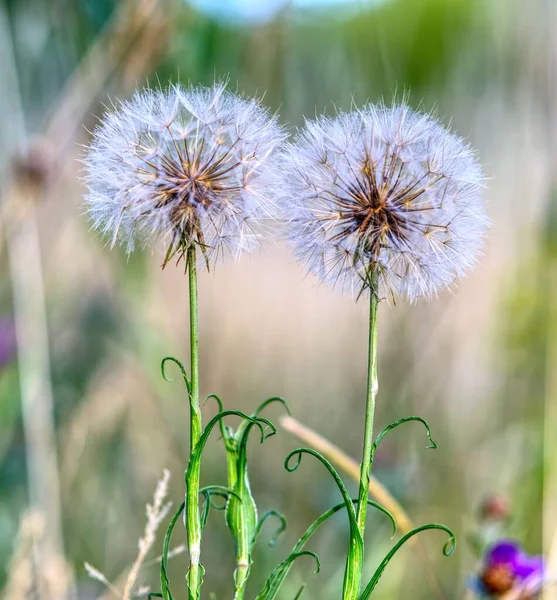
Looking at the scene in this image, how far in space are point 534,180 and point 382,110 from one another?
1071 mm

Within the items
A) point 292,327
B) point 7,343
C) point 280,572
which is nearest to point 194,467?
point 280,572

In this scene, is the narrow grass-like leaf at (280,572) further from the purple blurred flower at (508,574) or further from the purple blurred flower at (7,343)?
the purple blurred flower at (7,343)

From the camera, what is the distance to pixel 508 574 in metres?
0.64

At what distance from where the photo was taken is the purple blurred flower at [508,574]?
0.62 metres

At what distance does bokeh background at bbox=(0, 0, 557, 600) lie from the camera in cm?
118

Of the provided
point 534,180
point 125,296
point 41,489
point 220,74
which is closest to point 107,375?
point 125,296

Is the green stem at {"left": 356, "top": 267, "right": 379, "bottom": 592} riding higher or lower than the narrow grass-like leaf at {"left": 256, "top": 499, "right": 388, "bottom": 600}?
higher

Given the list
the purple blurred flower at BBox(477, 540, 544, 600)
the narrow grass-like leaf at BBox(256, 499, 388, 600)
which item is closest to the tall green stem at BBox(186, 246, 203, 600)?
the narrow grass-like leaf at BBox(256, 499, 388, 600)

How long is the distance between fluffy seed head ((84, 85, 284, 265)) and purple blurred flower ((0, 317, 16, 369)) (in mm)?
788

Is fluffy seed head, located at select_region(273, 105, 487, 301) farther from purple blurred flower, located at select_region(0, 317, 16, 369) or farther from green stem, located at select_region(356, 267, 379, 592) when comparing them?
purple blurred flower, located at select_region(0, 317, 16, 369)

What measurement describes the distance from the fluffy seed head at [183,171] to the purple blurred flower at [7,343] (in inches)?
31.0

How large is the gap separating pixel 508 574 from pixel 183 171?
0.49 m

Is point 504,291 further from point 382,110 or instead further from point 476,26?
point 382,110

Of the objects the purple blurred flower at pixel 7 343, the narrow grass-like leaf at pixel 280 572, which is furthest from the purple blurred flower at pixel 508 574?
the purple blurred flower at pixel 7 343
